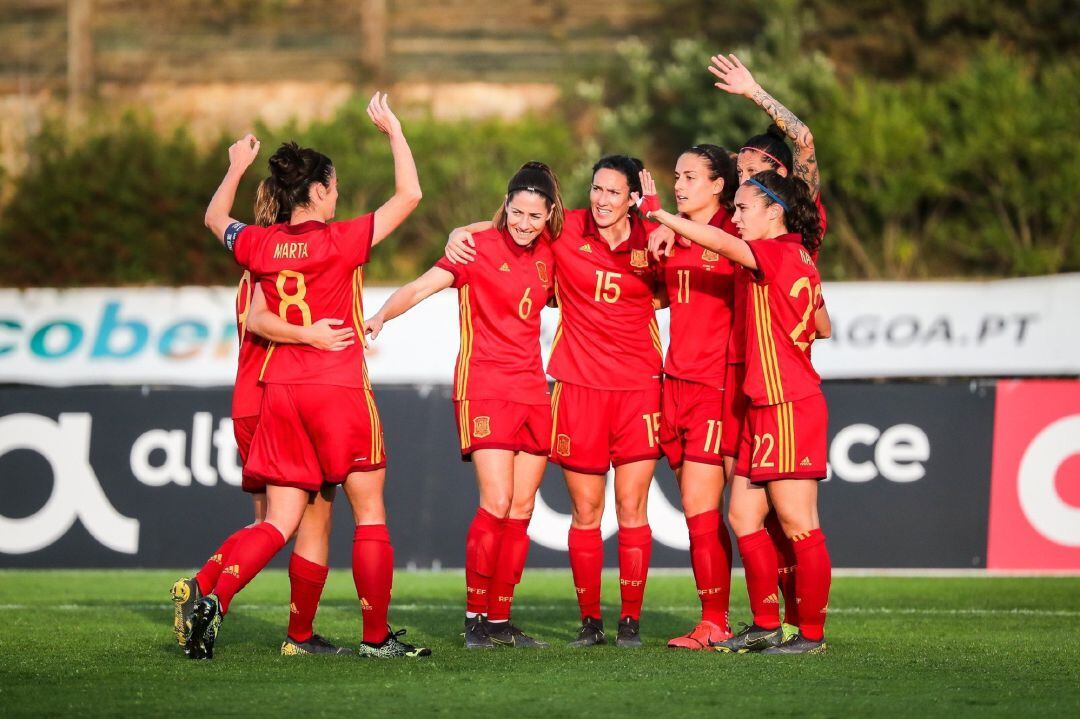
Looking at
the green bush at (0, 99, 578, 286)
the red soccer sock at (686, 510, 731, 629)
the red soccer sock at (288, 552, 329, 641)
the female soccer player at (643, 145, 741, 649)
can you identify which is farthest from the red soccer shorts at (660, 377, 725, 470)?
the green bush at (0, 99, 578, 286)

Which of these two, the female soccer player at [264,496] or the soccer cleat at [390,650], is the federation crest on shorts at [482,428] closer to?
the female soccer player at [264,496]

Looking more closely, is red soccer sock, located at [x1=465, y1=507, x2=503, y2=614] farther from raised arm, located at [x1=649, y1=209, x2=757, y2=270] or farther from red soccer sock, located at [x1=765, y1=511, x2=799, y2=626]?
raised arm, located at [x1=649, y1=209, x2=757, y2=270]

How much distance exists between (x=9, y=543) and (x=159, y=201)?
7.74m

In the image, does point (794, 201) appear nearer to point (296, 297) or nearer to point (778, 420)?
point (778, 420)

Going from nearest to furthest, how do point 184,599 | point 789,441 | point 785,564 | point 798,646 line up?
point 184,599 < point 789,441 < point 798,646 < point 785,564

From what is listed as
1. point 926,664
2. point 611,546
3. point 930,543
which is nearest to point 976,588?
point 930,543

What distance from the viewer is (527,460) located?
7.16 metres

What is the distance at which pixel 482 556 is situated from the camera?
7.01 metres

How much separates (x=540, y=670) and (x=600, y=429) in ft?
4.49

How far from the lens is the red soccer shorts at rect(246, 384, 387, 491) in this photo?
645 centimetres

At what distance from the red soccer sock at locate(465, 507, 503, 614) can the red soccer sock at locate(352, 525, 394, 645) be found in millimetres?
517

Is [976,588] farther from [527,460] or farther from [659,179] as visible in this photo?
[659,179]

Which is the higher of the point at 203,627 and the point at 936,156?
the point at 936,156

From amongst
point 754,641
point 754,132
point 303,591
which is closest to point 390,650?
point 303,591
